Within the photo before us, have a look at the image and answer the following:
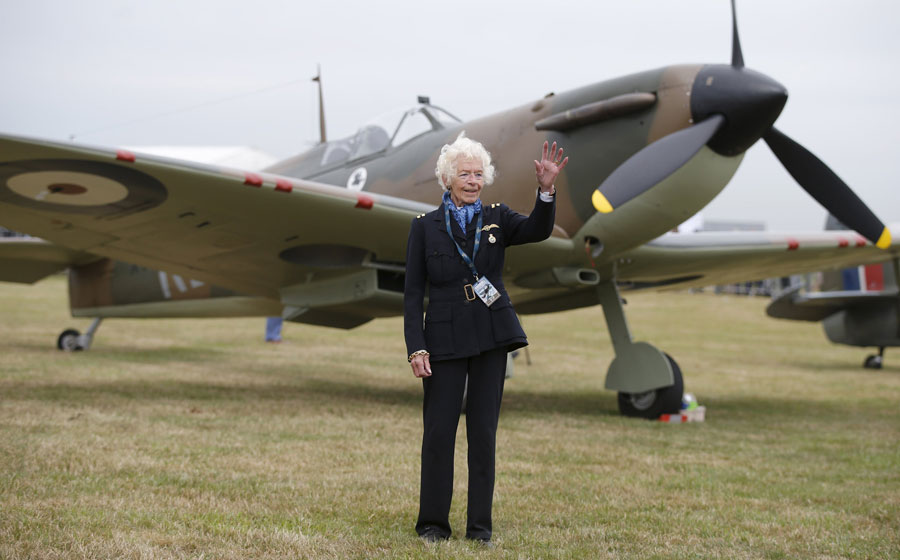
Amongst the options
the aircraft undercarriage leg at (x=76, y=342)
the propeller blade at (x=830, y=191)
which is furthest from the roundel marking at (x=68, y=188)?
the aircraft undercarriage leg at (x=76, y=342)

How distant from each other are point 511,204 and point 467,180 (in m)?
3.62

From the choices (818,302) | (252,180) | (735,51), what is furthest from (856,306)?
(252,180)

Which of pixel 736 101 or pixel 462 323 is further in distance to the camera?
pixel 736 101

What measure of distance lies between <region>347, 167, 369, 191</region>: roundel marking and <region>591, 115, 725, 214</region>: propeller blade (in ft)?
9.14

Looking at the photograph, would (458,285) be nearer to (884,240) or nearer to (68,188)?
(68,188)

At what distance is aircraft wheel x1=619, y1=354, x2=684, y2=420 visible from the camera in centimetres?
687

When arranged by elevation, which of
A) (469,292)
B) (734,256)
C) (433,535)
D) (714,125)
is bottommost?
(433,535)

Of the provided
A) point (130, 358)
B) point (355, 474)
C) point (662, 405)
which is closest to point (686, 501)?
point (355, 474)

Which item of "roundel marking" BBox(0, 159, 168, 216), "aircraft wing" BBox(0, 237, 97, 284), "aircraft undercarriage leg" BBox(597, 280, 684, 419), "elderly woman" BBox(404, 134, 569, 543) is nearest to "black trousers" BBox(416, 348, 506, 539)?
"elderly woman" BBox(404, 134, 569, 543)

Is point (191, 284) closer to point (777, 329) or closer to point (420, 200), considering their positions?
point (420, 200)

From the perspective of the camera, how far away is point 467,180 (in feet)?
9.91

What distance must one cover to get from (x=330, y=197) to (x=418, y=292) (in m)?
3.08

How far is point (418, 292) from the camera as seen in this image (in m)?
3.08

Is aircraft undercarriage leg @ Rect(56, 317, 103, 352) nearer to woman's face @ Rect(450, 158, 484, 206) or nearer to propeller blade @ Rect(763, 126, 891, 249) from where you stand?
propeller blade @ Rect(763, 126, 891, 249)
